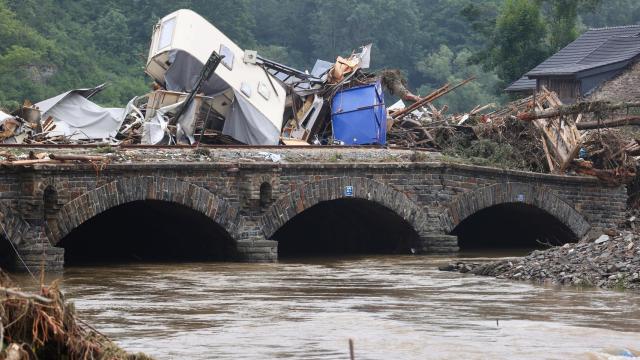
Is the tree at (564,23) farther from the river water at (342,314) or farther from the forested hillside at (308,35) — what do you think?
the river water at (342,314)

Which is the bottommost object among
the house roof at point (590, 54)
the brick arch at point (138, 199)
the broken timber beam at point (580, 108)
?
the brick arch at point (138, 199)

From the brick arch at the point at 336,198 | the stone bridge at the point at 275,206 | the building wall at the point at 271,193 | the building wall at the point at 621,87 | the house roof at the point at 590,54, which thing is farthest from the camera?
the house roof at the point at 590,54

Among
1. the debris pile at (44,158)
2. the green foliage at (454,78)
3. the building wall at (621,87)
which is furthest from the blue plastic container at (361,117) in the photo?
the green foliage at (454,78)

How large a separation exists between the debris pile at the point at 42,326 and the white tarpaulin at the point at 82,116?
20187 millimetres

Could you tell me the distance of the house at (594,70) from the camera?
4991 centimetres

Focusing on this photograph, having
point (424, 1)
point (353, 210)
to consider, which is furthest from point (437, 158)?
point (424, 1)

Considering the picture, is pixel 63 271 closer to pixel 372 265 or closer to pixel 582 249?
pixel 372 265

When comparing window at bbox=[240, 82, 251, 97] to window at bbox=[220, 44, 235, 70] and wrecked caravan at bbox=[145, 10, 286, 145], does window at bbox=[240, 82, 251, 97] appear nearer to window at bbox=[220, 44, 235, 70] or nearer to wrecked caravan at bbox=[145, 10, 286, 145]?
wrecked caravan at bbox=[145, 10, 286, 145]

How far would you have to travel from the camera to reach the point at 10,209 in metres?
27.0

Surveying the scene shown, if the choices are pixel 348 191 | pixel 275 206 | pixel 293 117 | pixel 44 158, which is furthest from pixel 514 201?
pixel 44 158

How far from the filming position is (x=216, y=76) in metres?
33.3

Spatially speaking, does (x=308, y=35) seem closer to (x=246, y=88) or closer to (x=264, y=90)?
(x=264, y=90)

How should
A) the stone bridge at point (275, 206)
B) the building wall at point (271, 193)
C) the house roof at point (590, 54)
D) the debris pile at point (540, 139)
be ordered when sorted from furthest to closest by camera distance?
the house roof at point (590, 54), the debris pile at point (540, 139), the stone bridge at point (275, 206), the building wall at point (271, 193)

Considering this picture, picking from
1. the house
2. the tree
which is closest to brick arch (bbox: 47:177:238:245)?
the house
